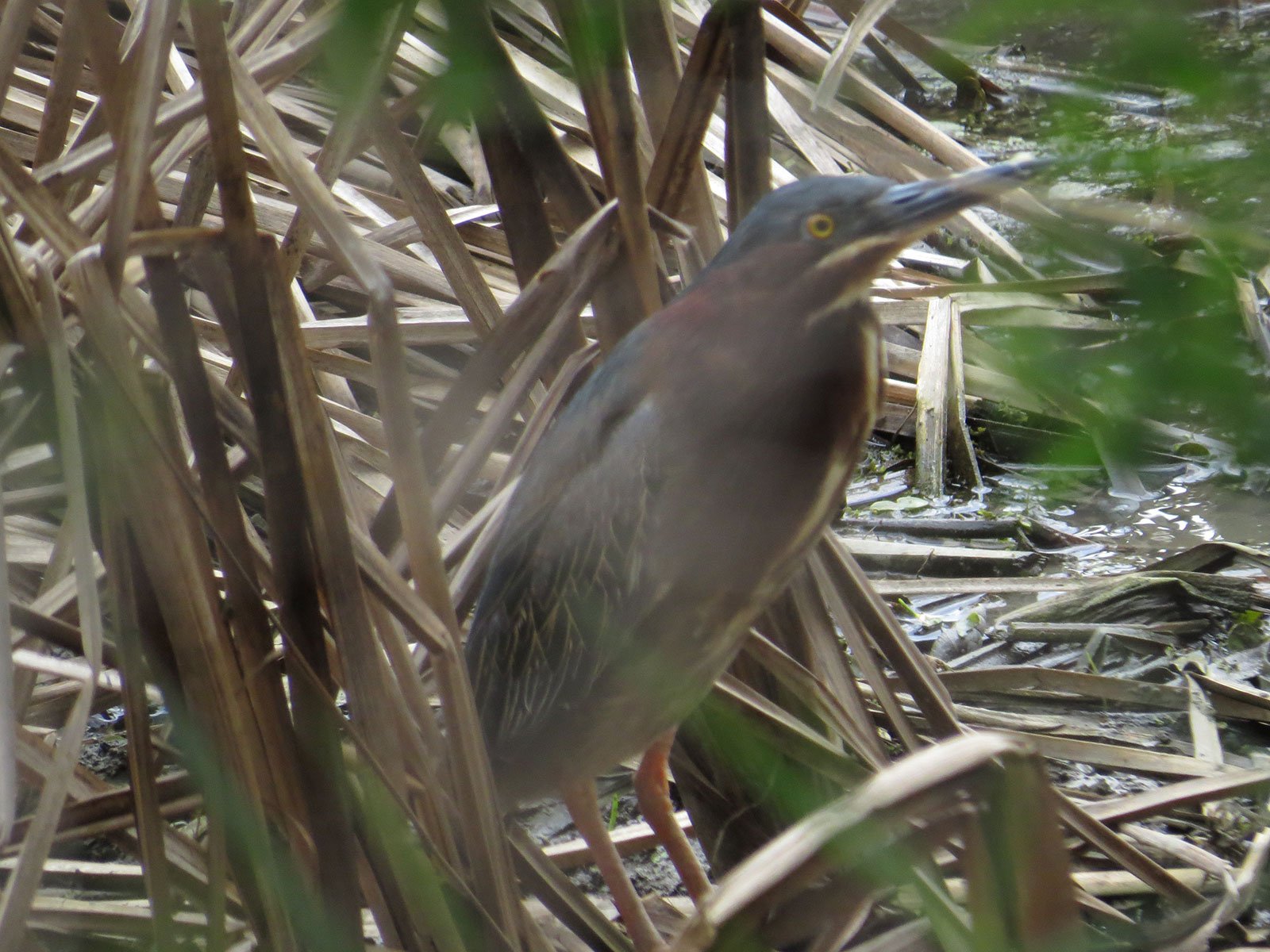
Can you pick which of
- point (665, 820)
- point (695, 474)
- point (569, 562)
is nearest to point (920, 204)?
point (695, 474)

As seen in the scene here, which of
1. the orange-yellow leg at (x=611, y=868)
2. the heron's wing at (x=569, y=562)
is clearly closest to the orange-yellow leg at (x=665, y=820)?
the orange-yellow leg at (x=611, y=868)

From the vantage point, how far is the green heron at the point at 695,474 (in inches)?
63.4

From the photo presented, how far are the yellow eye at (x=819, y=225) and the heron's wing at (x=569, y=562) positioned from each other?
0.29 m

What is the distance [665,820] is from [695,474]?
0.71m

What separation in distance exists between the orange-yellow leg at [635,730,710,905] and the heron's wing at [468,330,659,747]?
0.22 metres

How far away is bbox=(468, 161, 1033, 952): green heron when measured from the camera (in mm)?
1611

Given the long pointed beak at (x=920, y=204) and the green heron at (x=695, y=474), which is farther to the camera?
→ the green heron at (x=695, y=474)

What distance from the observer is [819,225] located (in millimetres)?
1580

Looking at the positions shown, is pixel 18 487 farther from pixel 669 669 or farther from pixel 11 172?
pixel 669 669

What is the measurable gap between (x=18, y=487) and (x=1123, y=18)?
2676mm

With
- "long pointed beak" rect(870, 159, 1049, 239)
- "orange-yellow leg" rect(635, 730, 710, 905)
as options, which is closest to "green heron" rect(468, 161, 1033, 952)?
"long pointed beak" rect(870, 159, 1049, 239)

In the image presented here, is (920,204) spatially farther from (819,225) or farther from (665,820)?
(665,820)

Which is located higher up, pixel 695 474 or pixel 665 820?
pixel 695 474

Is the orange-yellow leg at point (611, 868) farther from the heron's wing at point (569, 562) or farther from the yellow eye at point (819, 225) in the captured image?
the yellow eye at point (819, 225)
